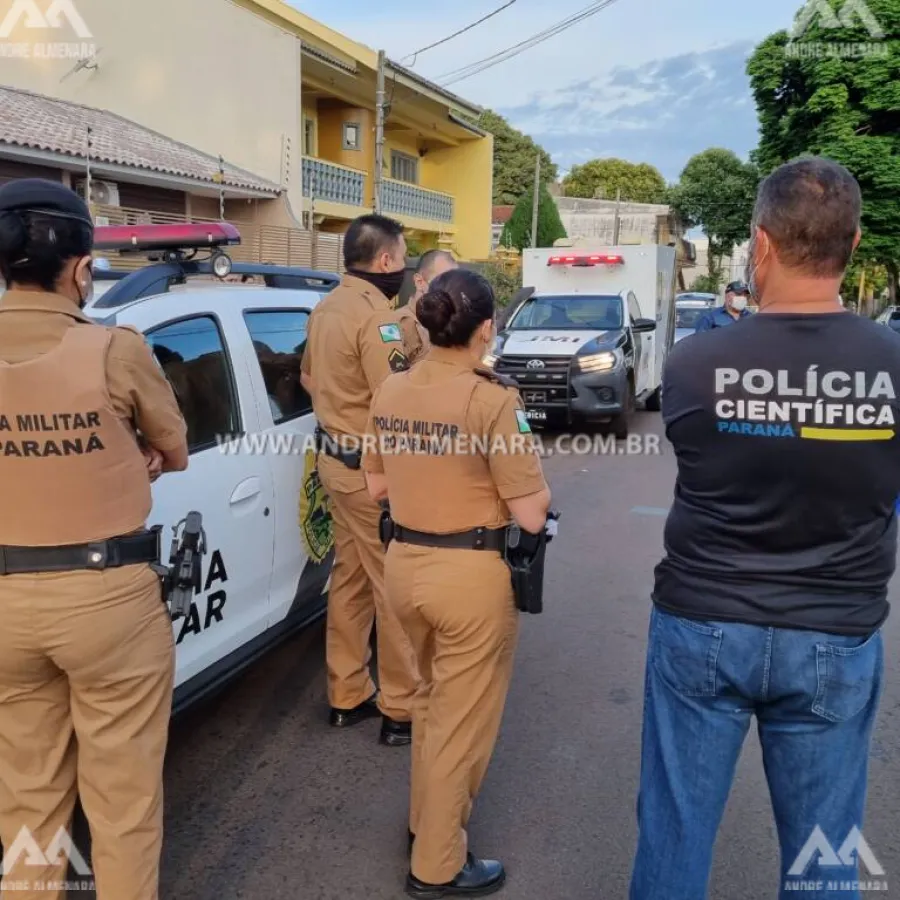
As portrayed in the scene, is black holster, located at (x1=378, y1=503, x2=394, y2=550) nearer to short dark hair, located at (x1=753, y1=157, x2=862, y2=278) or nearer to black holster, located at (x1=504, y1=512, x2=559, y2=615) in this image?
black holster, located at (x1=504, y1=512, x2=559, y2=615)

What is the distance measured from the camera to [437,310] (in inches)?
99.7

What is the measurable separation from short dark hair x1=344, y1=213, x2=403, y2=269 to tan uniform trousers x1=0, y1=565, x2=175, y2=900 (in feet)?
6.20

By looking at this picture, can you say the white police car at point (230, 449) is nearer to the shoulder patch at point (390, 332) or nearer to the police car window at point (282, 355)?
the police car window at point (282, 355)

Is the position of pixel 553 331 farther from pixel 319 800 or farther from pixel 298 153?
pixel 298 153

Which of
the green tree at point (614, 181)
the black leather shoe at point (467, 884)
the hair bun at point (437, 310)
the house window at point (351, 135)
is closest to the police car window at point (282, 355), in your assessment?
the hair bun at point (437, 310)

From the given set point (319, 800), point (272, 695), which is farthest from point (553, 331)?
point (319, 800)

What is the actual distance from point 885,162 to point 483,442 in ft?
84.6

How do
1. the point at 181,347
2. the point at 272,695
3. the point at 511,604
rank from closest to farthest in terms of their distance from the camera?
the point at 511,604 → the point at 181,347 → the point at 272,695

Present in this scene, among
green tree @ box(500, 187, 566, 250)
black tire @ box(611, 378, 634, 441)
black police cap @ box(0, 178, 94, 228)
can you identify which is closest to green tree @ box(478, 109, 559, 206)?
green tree @ box(500, 187, 566, 250)

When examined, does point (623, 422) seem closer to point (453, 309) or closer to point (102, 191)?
point (453, 309)

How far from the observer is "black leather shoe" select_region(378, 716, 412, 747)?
364cm

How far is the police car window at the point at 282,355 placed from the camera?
12.4ft

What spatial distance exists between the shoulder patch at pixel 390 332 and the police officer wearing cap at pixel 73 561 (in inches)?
52.4

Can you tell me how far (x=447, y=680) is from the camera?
8.54 feet
